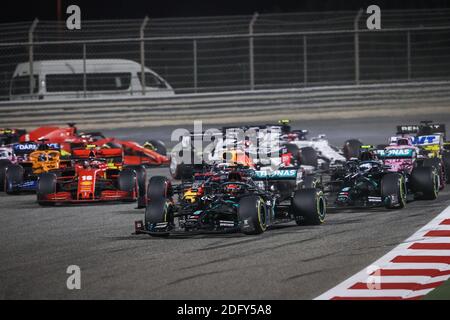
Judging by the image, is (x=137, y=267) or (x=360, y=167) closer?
(x=137, y=267)

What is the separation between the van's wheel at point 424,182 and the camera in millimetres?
17391

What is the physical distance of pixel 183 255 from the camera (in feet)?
42.2

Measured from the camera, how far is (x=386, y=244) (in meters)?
13.3

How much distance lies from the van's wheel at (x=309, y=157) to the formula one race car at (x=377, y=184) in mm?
3997

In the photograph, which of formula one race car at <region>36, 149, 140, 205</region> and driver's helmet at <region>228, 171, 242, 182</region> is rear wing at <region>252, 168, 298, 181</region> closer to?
A: driver's helmet at <region>228, 171, 242, 182</region>

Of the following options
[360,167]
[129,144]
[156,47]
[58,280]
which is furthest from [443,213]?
[156,47]

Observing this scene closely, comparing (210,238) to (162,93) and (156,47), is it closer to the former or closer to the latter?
(162,93)

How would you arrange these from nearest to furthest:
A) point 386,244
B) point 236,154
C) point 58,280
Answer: point 58,280
point 386,244
point 236,154

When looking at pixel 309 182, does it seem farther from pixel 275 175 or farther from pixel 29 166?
pixel 29 166

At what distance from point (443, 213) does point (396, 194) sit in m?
0.84

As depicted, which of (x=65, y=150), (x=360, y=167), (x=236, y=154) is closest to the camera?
(x=360, y=167)

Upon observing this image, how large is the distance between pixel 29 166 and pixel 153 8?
88.3 feet

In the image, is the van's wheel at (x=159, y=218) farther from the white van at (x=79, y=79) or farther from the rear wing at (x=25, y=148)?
the white van at (x=79, y=79)

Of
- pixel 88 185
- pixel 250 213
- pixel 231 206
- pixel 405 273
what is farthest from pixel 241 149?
pixel 405 273
